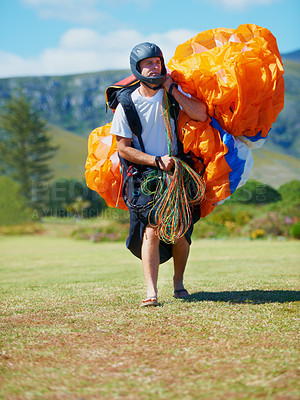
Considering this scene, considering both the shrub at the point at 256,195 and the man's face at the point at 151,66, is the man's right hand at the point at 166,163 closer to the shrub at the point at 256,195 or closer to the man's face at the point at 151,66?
the man's face at the point at 151,66

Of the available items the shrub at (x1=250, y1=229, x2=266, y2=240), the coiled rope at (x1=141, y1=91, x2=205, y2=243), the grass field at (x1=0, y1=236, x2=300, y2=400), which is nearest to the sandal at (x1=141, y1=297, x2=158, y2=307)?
the grass field at (x1=0, y1=236, x2=300, y2=400)

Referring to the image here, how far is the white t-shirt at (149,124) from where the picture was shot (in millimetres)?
4766

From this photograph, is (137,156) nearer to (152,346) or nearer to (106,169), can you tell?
(106,169)

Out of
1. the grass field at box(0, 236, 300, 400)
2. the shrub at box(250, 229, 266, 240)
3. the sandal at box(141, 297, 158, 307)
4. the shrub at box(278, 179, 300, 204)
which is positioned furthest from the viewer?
the shrub at box(278, 179, 300, 204)

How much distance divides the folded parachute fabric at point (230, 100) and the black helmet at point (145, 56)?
263mm

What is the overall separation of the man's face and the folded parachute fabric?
26 centimetres

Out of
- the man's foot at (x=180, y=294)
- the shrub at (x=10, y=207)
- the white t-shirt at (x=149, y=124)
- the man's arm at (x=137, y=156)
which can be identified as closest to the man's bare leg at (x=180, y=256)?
the man's foot at (x=180, y=294)

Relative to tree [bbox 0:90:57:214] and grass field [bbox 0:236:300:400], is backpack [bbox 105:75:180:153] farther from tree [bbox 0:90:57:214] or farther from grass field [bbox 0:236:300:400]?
tree [bbox 0:90:57:214]

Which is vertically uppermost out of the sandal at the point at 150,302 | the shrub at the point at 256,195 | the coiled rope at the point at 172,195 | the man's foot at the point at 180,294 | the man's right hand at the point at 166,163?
the man's right hand at the point at 166,163

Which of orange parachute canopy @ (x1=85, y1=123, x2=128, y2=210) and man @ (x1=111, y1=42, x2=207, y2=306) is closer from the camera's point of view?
man @ (x1=111, y1=42, x2=207, y2=306)

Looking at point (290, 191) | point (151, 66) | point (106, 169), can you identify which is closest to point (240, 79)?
point (151, 66)

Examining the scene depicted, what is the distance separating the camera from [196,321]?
3.73 metres

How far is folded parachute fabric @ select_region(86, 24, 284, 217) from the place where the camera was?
4.68 metres

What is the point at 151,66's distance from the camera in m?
4.70
